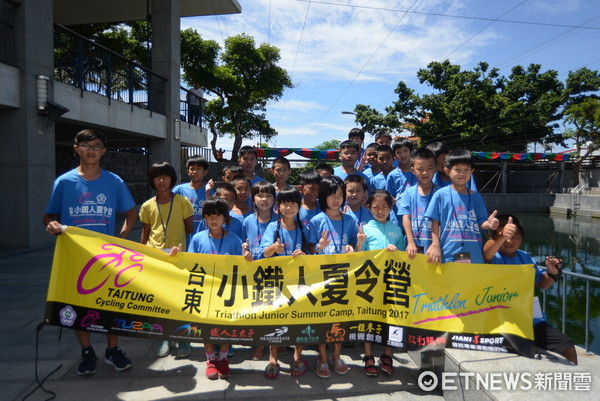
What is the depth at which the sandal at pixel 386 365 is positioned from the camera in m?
3.02

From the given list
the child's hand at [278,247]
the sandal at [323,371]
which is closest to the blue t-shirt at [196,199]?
the child's hand at [278,247]

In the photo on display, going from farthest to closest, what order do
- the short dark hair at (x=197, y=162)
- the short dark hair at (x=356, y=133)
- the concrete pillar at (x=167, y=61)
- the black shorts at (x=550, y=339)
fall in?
the concrete pillar at (x=167, y=61)
the short dark hair at (x=356, y=133)
the short dark hair at (x=197, y=162)
the black shorts at (x=550, y=339)

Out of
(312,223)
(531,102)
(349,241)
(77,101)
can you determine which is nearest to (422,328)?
(349,241)

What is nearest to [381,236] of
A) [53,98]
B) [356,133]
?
[356,133]

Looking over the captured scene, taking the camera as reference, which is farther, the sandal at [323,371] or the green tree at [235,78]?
the green tree at [235,78]

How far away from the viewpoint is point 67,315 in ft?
9.28

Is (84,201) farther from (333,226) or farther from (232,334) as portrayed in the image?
(333,226)

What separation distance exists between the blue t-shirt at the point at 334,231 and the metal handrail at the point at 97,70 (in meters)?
7.94

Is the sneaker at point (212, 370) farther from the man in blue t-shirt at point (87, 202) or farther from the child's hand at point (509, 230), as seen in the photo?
the child's hand at point (509, 230)

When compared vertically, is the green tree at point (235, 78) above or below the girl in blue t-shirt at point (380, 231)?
above

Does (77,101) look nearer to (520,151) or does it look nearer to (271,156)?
(271,156)

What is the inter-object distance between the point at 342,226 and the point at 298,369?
1190 mm

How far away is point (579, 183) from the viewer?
1105 inches

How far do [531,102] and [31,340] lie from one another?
107 ft
